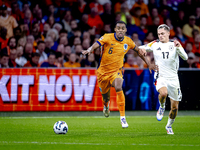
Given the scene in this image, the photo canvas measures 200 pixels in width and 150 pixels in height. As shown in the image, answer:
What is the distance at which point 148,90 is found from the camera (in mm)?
12289

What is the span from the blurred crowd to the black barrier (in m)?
0.83

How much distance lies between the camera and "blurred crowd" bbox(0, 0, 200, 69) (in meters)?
12.7

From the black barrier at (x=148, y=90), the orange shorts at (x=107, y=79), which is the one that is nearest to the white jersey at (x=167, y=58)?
the orange shorts at (x=107, y=79)

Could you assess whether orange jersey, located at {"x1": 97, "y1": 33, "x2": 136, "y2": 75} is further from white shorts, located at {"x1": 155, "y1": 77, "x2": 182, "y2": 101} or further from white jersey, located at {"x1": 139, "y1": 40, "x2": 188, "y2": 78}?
white shorts, located at {"x1": 155, "y1": 77, "x2": 182, "y2": 101}

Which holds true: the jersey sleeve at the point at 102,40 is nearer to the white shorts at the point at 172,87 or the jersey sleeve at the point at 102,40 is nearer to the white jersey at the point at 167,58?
the white jersey at the point at 167,58

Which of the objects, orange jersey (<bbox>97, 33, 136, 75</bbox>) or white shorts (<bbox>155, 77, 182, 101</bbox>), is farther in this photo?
orange jersey (<bbox>97, 33, 136, 75</bbox>)

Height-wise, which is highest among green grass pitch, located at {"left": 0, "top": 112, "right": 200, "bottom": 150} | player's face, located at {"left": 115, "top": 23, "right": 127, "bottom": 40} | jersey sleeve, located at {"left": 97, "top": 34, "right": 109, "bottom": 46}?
player's face, located at {"left": 115, "top": 23, "right": 127, "bottom": 40}

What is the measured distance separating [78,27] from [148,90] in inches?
164

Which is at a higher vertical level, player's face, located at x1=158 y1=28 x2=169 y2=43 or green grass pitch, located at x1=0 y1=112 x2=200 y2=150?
player's face, located at x1=158 y1=28 x2=169 y2=43

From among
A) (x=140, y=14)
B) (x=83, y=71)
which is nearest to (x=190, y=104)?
(x=83, y=71)

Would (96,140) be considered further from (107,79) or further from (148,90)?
(148,90)

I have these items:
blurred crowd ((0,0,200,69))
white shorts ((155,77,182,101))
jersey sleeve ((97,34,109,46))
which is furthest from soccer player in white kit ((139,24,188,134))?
blurred crowd ((0,0,200,69))

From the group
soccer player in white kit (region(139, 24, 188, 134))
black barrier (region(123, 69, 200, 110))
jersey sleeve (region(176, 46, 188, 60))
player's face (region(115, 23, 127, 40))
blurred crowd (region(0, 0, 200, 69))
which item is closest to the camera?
jersey sleeve (region(176, 46, 188, 60))

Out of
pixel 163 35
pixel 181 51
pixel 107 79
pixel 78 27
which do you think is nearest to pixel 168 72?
pixel 181 51
